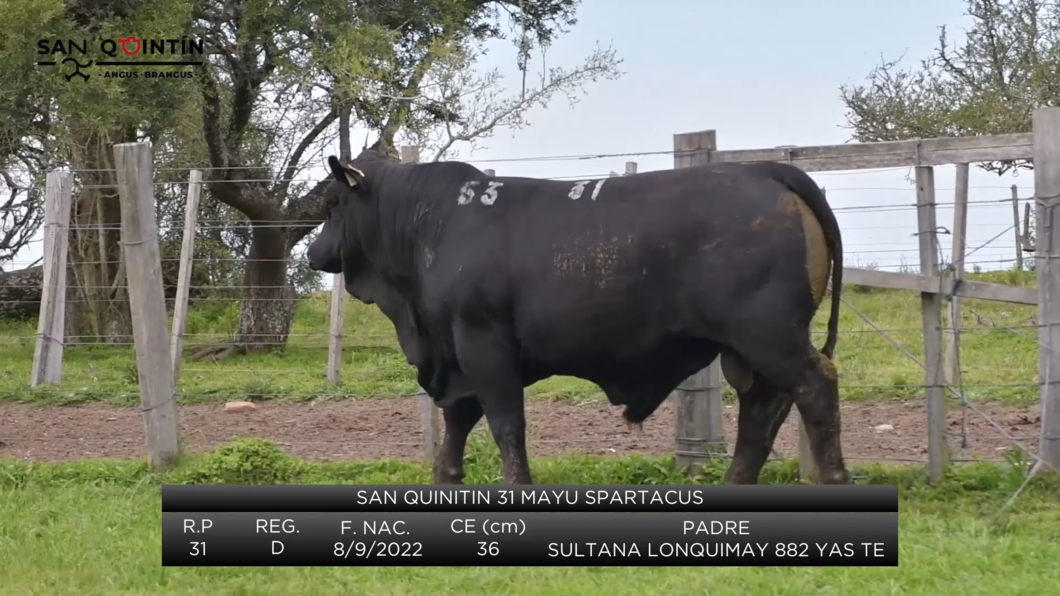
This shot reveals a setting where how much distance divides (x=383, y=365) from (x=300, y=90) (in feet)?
16.1

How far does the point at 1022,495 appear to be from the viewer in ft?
19.8

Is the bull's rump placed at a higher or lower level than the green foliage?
higher

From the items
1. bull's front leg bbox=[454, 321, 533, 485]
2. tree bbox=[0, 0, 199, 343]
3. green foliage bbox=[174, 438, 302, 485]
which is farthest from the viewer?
tree bbox=[0, 0, 199, 343]

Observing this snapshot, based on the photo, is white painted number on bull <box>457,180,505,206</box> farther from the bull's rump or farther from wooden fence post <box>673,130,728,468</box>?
wooden fence post <box>673,130,728,468</box>

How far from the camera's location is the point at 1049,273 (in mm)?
6176

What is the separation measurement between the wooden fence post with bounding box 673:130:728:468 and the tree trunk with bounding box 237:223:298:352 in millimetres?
8745

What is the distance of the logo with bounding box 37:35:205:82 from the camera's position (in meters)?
14.0

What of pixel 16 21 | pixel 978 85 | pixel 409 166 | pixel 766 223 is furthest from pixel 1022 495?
pixel 978 85

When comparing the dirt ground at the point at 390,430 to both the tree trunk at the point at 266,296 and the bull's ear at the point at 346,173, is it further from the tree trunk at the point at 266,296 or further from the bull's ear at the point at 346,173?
the tree trunk at the point at 266,296

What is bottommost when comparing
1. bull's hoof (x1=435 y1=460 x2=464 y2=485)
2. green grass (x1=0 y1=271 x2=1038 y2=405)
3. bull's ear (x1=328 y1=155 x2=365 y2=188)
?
bull's hoof (x1=435 y1=460 x2=464 y2=485)

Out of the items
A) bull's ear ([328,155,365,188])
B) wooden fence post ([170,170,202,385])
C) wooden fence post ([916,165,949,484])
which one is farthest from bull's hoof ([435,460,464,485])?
wooden fence post ([170,170,202,385])

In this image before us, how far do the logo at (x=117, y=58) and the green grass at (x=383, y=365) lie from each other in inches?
126

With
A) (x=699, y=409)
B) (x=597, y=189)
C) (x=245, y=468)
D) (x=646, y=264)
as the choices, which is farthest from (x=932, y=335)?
(x=245, y=468)

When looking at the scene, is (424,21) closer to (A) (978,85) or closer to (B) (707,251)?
(A) (978,85)
